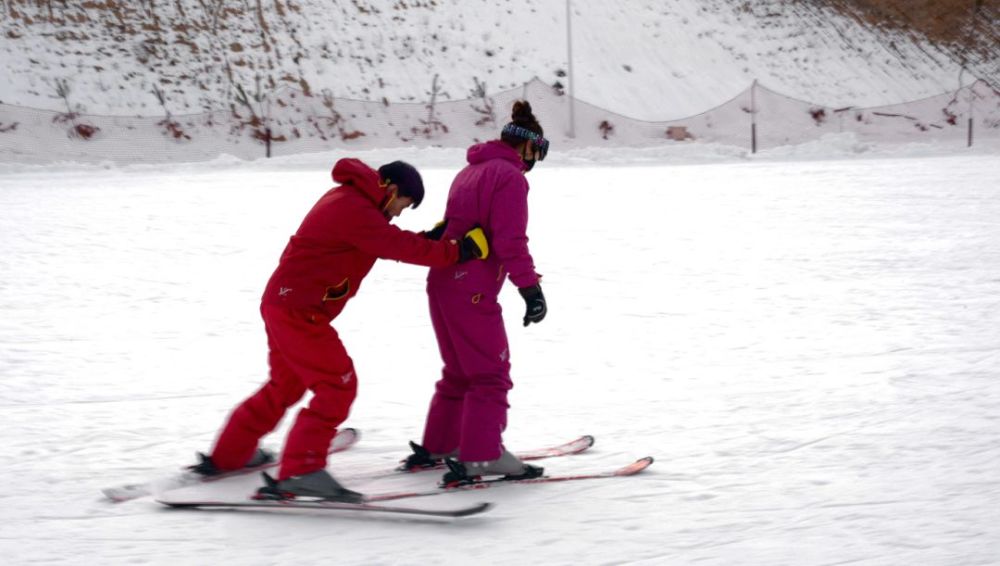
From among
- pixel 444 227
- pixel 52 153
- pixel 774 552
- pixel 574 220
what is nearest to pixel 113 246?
pixel 574 220

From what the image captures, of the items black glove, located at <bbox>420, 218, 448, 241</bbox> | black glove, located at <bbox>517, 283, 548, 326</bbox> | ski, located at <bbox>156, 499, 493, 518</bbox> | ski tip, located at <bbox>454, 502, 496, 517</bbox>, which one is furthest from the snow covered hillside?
ski tip, located at <bbox>454, 502, 496, 517</bbox>

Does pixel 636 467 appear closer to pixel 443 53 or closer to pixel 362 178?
pixel 362 178

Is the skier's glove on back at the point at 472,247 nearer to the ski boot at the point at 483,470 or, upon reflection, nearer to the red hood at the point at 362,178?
the red hood at the point at 362,178

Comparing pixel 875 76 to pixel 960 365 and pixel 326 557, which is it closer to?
pixel 960 365

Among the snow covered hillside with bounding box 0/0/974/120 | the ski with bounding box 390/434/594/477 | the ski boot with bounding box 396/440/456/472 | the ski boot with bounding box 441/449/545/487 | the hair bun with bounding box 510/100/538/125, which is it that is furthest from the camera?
the snow covered hillside with bounding box 0/0/974/120

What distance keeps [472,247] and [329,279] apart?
0.50 meters

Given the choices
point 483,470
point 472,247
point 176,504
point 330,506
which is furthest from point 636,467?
point 176,504

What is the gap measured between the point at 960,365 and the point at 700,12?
104 feet

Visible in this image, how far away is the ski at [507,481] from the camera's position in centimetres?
387

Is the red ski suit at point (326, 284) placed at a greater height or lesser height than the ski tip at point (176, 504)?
greater

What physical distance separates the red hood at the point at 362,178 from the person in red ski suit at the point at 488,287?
1.06 ft

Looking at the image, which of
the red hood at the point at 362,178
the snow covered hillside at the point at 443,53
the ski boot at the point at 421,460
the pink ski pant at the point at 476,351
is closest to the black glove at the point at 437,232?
the pink ski pant at the point at 476,351

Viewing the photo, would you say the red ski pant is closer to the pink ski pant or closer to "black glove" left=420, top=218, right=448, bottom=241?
the pink ski pant

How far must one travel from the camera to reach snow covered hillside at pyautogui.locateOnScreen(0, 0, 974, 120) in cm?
2744
